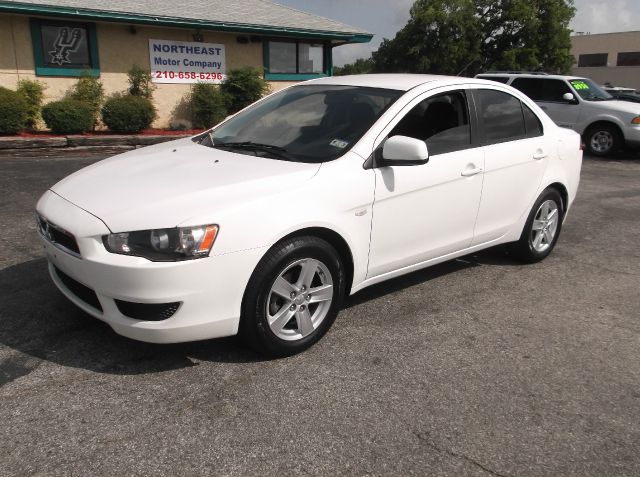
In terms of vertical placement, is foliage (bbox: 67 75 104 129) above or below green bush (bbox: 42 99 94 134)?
above

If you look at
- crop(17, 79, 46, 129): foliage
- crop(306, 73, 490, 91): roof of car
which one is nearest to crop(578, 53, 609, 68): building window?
crop(17, 79, 46, 129): foliage

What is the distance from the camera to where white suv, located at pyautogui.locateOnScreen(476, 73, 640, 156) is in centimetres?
1257

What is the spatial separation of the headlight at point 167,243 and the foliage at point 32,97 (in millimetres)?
11299

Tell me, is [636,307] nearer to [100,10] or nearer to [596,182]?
[596,182]

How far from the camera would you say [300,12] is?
61.6 feet

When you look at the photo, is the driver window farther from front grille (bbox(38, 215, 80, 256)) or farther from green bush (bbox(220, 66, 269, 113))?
green bush (bbox(220, 66, 269, 113))

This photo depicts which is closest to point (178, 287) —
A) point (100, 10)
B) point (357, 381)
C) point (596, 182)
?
point (357, 381)

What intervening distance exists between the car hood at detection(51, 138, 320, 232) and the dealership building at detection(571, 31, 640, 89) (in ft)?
184

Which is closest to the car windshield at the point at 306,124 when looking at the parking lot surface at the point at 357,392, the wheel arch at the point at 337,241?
the wheel arch at the point at 337,241

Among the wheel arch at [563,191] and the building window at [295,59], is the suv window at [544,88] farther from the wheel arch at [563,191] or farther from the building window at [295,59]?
the wheel arch at [563,191]

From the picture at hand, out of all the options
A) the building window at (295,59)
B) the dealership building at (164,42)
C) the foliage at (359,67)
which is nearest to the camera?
the dealership building at (164,42)

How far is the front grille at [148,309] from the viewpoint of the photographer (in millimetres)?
2990

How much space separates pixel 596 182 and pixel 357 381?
856 centimetres

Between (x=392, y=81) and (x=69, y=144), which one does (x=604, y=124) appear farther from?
(x=69, y=144)
